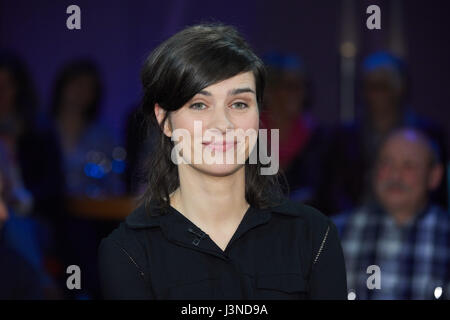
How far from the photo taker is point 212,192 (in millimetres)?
1580

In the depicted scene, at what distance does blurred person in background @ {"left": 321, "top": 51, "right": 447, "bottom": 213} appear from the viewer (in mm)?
3305

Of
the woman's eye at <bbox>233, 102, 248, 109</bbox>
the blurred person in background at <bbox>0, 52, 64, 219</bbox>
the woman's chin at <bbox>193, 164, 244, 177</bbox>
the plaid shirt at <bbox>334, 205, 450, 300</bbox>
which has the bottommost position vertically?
the plaid shirt at <bbox>334, 205, 450, 300</bbox>

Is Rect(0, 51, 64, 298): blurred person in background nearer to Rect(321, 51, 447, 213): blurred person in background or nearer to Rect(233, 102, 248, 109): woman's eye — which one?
Rect(321, 51, 447, 213): blurred person in background

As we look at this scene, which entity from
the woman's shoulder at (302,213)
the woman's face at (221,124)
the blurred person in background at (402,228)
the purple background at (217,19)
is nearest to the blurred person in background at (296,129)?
the blurred person in background at (402,228)

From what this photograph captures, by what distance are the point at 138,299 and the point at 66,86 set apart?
2800mm

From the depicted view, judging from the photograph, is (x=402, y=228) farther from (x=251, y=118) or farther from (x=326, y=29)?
(x=326, y=29)

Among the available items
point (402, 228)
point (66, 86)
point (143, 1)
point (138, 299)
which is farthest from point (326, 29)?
point (138, 299)

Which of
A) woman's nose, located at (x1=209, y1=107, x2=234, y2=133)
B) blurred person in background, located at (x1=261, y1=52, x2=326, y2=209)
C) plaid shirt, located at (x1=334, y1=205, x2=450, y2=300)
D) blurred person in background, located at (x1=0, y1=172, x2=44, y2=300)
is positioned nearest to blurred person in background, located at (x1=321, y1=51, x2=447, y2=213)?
blurred person in background, located at (x1=261, y1=52, x2=326, y2=209)

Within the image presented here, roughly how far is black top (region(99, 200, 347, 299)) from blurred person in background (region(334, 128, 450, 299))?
1.25 metres

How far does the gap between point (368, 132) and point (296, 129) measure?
12.5 inches

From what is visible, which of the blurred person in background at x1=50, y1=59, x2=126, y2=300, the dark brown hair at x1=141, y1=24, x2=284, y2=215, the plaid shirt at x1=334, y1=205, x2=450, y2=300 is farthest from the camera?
the blurred person in background at x1=50, y1=59, x2=126, y2=300

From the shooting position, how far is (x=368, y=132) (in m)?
3.44

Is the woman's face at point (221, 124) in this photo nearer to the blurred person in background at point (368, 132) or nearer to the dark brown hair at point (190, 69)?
the dark brown hair at point (190, 69)

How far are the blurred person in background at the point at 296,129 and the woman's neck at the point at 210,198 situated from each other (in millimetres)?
1568
